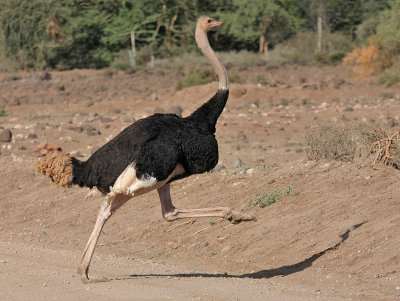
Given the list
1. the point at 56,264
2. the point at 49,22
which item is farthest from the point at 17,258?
the point at 49,22

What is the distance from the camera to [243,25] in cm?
4725

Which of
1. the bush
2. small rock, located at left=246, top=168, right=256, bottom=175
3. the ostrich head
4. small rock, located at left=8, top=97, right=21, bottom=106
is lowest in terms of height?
small rock, located at left=8, top=97, right=21, bottom=106

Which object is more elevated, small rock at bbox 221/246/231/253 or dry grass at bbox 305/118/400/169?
dry grass at bbox 305/118/400/169

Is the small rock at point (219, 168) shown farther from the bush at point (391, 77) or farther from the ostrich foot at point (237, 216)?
the bush at point (391, 77)

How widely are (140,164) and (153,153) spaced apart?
0.15 meters

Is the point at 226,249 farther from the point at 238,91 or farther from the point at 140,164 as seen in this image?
the point at 238,91

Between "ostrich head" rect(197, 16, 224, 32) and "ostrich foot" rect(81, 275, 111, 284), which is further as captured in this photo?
"ostrich head" rect(197, 16, 224, 32)

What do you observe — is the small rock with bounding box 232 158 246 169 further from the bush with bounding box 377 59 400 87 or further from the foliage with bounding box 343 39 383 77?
the foliage with bounding box 343 39 383 77

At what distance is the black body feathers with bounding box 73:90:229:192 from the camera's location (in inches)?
280

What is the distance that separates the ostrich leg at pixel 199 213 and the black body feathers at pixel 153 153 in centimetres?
41

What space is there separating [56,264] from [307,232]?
8.71 feet

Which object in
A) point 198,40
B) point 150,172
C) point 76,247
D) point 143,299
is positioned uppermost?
point 198,40

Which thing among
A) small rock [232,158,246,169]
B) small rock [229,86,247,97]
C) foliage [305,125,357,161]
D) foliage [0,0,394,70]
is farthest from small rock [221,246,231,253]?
foliage [0,0,394,70]

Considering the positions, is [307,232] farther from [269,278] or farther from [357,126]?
[357,126]
